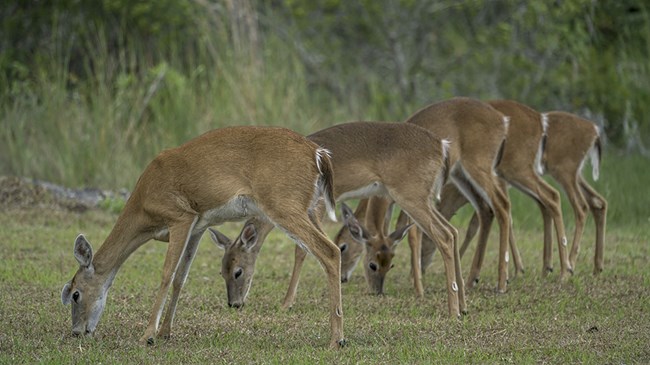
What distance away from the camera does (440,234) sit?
27.7 ft

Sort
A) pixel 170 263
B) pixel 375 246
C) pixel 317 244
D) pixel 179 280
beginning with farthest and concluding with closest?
1. pixel 375 246
2. pixel 179 280
3. pixel 170 263
4. pixel 317 244

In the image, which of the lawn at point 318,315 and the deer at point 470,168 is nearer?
the lawn at point 318,315

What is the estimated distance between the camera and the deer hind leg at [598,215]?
32.9ft

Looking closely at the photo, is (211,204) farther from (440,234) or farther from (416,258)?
(416,258)

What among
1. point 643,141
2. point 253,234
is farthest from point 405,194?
point 643,141

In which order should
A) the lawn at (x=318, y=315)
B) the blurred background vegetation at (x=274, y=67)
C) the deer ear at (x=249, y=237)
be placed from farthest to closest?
1. the blurred background vegetation at (x=274, y=67)
2. the deer ear at (x=249, y=237)
3. the lawn at (x=318, y=315)

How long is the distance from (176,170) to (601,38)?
11.8 meters

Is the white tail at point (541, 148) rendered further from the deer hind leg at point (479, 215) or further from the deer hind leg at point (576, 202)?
the deer hind leg at point (479, 215)

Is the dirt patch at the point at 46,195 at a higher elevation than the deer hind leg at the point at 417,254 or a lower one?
lower

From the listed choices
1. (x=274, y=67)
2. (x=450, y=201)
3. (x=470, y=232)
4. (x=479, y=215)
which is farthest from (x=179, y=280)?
(x=274, y=67)

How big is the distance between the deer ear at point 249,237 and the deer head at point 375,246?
0.90 meters

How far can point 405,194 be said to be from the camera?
8.42 m

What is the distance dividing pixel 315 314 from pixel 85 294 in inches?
66.2

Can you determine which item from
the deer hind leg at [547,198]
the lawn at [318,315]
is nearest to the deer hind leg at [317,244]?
the lawn at [318,315]
